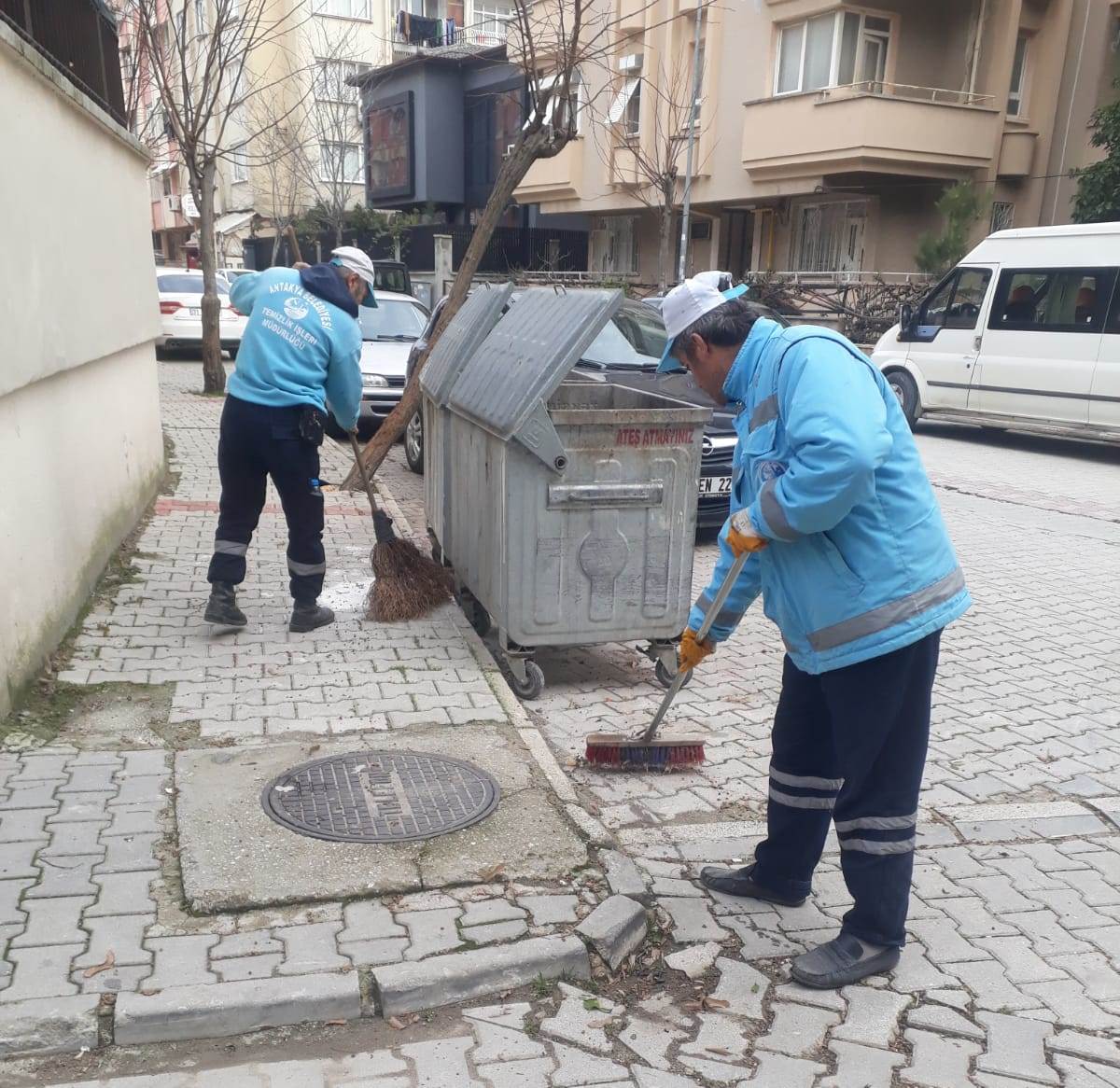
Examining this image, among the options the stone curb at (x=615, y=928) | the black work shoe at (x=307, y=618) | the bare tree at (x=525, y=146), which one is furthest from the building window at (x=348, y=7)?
the stone curb at (x=615, y=928)

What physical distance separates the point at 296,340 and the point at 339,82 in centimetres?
3012

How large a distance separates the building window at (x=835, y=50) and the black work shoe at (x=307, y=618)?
19265 millimetres

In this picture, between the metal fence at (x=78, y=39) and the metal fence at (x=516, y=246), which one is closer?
the metal fence at (x=78, y=39)

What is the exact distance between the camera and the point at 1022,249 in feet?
44.2

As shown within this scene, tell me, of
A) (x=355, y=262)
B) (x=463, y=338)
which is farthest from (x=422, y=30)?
(x=355, y=262)

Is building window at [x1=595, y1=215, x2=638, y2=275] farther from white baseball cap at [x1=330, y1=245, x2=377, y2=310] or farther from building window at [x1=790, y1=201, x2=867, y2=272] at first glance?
white baseball cap at [x1=330, y1=245, x2=377, y2=310]

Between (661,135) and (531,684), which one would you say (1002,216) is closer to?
(661,135)

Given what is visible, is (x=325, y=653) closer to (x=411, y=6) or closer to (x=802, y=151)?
(x=802, y=151)

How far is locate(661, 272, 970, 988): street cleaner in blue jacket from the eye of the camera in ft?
8.89

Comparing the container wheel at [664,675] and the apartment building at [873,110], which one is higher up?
the apartment building at [873,110]

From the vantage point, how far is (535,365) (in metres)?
4.71

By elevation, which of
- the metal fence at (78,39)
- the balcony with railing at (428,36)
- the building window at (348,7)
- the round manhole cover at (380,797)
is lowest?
the round manhole cover at (380,797)

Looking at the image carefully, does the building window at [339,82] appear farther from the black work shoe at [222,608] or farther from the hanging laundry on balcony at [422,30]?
the black work shoe at [222,608]

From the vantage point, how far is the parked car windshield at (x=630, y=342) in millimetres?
8695
